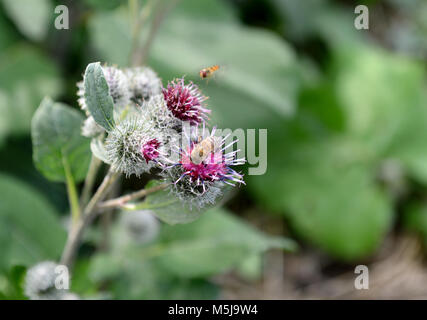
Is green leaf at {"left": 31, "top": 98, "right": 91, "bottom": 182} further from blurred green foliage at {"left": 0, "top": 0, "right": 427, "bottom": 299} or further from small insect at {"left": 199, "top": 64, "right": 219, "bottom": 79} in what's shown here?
blurred green foliage at {"left": 0, "top": 0, "right": 427, "bottom": 299}

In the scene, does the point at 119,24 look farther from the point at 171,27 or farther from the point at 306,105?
the point at 306,105

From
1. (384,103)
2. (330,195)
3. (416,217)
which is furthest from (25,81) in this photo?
(416,217)

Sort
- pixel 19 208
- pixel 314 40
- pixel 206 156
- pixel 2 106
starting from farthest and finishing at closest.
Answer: pixel 314 40
pixel 2 106
pixel 19 208
pixel 206 156

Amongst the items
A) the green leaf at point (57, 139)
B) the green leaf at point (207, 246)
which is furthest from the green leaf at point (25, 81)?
the green leaf at point (57, 139)

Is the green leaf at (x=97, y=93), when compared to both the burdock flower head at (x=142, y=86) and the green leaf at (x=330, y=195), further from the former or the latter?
the green leaf at (x=330, y=195)

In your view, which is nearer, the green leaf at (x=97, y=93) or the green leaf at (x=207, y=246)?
the green leaf at (x=97, y=93)

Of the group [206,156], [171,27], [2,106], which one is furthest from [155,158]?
[171,27]

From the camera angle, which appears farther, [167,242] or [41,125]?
[167,242]

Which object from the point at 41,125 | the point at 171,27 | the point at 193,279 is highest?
the point at 171,27
